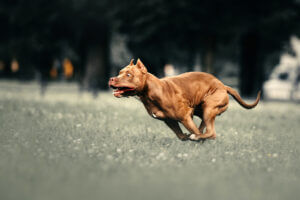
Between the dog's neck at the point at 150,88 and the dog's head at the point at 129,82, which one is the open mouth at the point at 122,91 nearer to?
the dog's head at the point at 129,82

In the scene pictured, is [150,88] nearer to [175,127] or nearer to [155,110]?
[155,110]

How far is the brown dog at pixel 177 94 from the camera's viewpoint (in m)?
6.54

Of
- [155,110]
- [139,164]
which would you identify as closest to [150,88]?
[155,110]

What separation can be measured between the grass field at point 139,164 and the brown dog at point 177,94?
1.55 ft

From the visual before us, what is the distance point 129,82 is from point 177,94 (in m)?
0.87

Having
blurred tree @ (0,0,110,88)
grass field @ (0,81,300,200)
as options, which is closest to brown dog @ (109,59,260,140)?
grass field @ (0,81,300,200)

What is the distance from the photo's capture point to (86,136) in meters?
8.18

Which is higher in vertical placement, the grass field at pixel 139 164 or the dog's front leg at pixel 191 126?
the dog's front leg at pixel 191 126

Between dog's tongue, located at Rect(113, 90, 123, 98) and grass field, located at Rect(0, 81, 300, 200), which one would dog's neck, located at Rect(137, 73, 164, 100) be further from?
grass field, located at Rect(0, 81, 300, 200)

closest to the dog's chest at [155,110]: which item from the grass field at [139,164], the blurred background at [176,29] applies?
the grass field at [139,164]

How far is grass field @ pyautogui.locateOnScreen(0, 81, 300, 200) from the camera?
4.43m

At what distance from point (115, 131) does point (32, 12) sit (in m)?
20.4

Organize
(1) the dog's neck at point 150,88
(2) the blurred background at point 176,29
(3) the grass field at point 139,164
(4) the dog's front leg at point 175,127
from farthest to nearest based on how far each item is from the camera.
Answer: (2) the blurred background at point 176,29, (4) the dog's front leg at point 175,127, (1) the dog's neck at point 150,88, (3) the grass field at point 139,164

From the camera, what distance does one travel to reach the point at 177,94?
693cm
